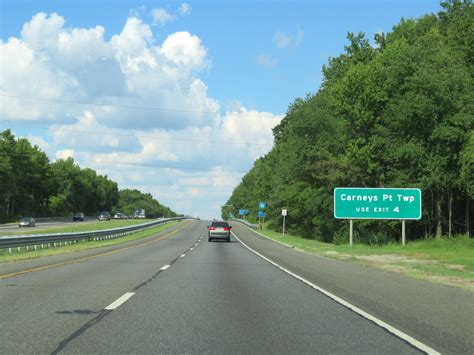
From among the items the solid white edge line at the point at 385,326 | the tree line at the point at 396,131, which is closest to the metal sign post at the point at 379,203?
the tree line at the point at 396,131

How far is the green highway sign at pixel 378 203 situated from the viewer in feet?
115

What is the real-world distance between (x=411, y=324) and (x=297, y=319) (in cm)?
176

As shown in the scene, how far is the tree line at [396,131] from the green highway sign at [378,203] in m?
3.68

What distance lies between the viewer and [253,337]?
275 inches

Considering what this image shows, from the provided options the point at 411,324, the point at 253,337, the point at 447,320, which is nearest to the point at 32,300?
the point at 253,337

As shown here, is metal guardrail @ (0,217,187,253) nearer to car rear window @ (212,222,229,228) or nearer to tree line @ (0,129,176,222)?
car rear window @ (212,222,229,228)

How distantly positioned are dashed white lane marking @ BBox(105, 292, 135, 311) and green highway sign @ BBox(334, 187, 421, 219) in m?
27.2

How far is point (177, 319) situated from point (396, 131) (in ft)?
121

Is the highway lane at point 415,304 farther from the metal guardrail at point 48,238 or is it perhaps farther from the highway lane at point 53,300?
the metal guardrail at point 48,238

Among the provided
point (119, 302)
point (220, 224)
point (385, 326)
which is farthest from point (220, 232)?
point (385, 326)

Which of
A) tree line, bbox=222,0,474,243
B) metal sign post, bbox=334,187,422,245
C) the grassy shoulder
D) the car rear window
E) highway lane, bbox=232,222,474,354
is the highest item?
tree line, bbox=222,0,474,243

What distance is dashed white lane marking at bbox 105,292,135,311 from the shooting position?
30.3 ft

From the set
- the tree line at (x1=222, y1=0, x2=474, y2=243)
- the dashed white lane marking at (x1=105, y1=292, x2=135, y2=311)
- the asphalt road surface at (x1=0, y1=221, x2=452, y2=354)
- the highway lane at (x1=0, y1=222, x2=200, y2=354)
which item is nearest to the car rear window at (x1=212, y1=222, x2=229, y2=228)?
the tree line at (x1=222, y1=0, x2=474, y2=243)

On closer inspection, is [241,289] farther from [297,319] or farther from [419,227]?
[419,227]
